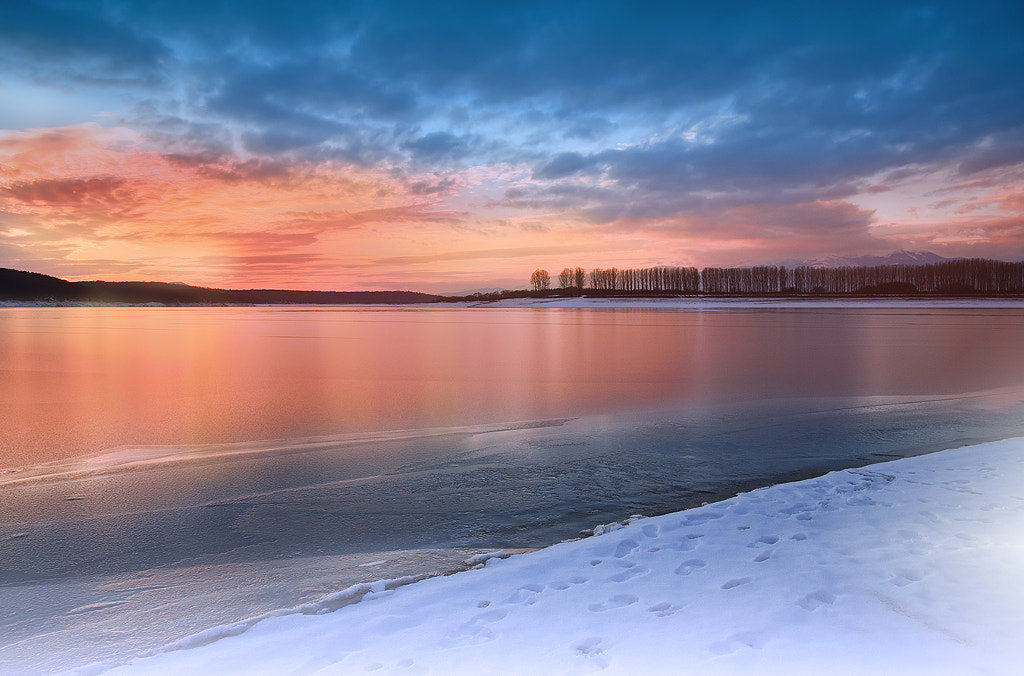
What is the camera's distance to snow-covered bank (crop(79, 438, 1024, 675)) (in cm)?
270

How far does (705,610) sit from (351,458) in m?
4.29

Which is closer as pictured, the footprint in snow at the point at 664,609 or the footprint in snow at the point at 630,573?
the footprint in snow at the point at 664,609

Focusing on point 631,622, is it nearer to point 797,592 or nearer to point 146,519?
point 797,592

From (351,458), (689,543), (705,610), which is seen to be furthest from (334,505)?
(705,610)

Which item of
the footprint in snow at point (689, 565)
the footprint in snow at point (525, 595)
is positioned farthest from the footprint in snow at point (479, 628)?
the footprint in snow at point (689, 565)

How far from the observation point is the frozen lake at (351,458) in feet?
12.3

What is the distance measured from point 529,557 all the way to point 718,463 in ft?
10.2

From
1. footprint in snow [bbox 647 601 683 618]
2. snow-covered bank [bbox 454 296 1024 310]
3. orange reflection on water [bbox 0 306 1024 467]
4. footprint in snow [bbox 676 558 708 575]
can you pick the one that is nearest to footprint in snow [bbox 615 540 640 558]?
footprint in snow [bbox 676 558 708 575]

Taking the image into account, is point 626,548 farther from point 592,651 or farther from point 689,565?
point 592,651

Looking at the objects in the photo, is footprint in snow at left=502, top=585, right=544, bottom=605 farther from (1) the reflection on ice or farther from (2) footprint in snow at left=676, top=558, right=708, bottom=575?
(2) footprint in snow at left=676, top=558, right=708, bottom=575

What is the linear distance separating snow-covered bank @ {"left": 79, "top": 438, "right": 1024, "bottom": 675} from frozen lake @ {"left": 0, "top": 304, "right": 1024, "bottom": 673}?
483 mm

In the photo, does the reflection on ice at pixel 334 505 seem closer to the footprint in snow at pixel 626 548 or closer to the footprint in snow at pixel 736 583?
the footprint in snow at pixel 626 548

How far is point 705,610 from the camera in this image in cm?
314

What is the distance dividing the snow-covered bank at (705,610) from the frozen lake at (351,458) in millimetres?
483
